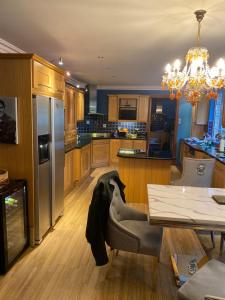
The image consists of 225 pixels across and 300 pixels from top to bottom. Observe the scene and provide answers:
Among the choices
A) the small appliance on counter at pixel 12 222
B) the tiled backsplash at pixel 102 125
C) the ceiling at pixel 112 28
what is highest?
the ceiling at pixel 112 28

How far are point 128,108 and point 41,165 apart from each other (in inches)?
198

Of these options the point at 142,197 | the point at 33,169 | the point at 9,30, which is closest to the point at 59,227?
the point at 33,169

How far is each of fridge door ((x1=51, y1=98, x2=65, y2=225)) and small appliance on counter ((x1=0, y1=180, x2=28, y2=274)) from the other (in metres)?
0.54

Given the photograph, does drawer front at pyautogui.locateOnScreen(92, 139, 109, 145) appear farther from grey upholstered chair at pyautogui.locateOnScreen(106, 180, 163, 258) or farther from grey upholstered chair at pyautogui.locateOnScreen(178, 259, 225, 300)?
grey upholstered chair at pyautogui.locateOnScreen(178, 259, 225, 300)

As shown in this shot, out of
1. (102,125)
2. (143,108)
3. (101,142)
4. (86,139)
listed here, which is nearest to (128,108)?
(143,108)

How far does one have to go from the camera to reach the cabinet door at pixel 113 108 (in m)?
7.26

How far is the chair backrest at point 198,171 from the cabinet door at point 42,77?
6.92ft

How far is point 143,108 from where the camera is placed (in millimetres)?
7148

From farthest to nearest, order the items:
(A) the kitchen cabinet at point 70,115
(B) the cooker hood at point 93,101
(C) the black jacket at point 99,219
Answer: (B) the cooker hood at point 93,101, (A) the kitchen cabinet at point 70,115, (C) the black jacket at point 99,219

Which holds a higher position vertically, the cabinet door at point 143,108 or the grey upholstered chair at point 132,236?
the cabinet door at point 143,108

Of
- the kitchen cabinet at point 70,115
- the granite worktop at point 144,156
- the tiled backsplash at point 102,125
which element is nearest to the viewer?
the granite worktop at point 144,156

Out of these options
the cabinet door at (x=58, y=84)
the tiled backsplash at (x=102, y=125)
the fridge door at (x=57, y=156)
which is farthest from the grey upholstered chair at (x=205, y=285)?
the tiled backsplash at (x=102, y=125)

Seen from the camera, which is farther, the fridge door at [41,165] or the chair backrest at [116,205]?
the fridge door at [41,165]

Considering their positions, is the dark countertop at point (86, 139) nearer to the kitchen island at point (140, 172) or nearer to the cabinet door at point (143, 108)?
the cabinet door at point (143, 108)
